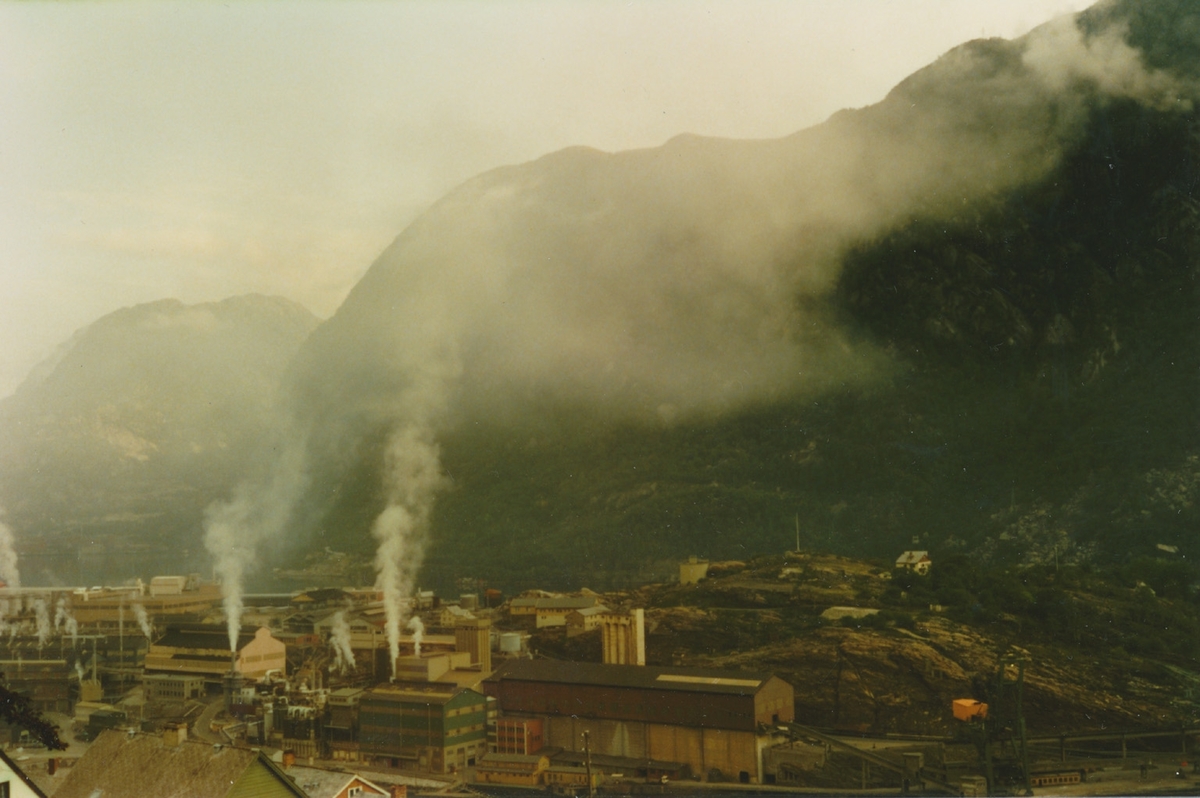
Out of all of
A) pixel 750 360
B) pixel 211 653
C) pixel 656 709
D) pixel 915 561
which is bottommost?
pixel 656 709

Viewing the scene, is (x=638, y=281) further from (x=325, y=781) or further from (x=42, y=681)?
(x=42, y=681)

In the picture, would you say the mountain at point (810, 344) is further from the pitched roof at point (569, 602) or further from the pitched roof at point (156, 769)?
the pitched roof at point (156, 769)

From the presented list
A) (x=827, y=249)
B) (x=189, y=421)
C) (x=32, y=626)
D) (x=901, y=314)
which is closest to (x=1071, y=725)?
(x=901, y=314)

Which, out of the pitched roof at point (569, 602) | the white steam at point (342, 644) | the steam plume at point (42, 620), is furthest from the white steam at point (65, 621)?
the pitched roof at point (569, 602)

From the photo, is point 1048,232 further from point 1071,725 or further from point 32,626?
point 32,626

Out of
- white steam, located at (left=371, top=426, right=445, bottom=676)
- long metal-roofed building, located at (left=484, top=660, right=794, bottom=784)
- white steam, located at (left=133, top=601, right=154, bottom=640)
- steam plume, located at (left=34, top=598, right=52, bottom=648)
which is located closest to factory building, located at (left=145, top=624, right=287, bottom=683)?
white steam, located at (left=133, top=601, right=154, bottom=640)

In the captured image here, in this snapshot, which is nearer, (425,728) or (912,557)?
(425,728)

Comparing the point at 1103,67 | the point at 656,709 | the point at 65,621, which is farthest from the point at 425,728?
the point at 1103,67
